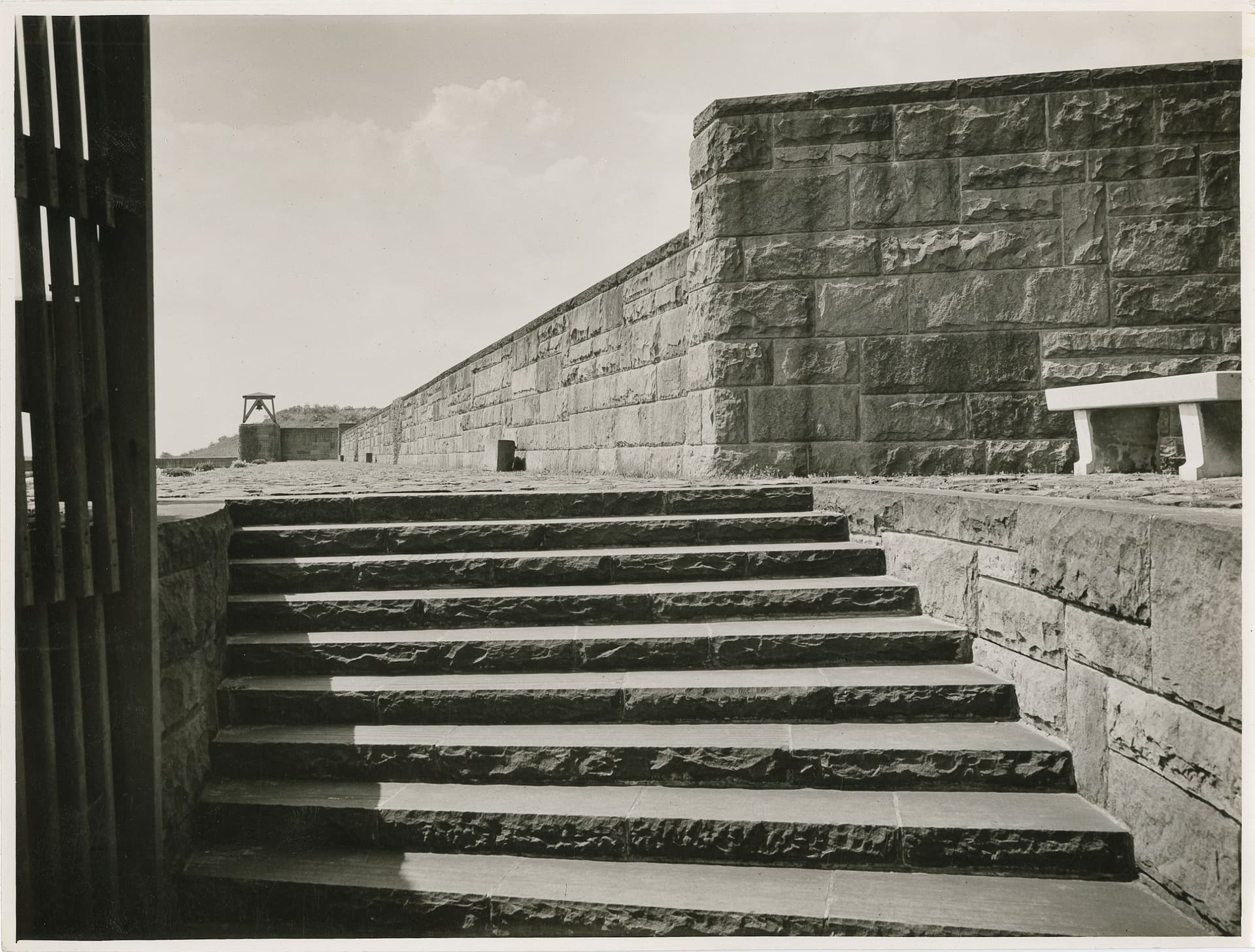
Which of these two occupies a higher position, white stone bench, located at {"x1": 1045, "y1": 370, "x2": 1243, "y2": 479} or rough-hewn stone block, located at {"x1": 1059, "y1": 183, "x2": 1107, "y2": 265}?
rough-hewn stone block, located at {"x1": 1059, "y1": 183, "x2": 1107, "y2": 265}

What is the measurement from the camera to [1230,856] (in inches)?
89.0

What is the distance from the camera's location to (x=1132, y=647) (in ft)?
8.79

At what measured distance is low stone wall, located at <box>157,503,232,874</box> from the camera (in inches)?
125

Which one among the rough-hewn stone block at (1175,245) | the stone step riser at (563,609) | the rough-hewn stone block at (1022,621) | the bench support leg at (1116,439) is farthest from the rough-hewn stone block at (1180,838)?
the rough-hewn stone block at (1175,245)

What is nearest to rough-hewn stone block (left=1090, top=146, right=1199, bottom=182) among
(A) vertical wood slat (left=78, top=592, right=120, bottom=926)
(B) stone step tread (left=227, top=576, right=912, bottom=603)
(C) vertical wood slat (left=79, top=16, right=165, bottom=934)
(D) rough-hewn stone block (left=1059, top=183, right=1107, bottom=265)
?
(D) rough-hewn stone block (left=1059, top=183, right=1107, bottom=265)

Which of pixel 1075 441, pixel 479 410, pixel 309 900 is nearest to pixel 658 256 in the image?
pixel 1075 441

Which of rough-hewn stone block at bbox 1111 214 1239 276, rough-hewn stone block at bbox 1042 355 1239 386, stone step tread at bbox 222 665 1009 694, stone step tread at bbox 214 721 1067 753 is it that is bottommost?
stone step tread at bbox 214 721 1067 753

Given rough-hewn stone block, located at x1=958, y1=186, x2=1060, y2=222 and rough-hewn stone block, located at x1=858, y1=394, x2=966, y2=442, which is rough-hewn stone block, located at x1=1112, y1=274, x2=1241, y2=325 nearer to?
rough-hewn stone block, located at x1=958, y1=186, x2=1060, y2=222

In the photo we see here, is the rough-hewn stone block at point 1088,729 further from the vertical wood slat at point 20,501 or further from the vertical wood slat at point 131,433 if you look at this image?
the vertical wood slat at point 20,501

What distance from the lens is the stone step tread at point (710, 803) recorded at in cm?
284

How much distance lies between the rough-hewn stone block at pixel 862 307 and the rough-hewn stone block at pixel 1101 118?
1.36 meters

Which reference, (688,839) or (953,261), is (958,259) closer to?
(953,261)

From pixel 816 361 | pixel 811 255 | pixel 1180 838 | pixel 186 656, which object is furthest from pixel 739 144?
pixel 1180 838

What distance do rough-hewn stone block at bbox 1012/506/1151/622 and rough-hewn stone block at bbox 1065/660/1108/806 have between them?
248 mm
